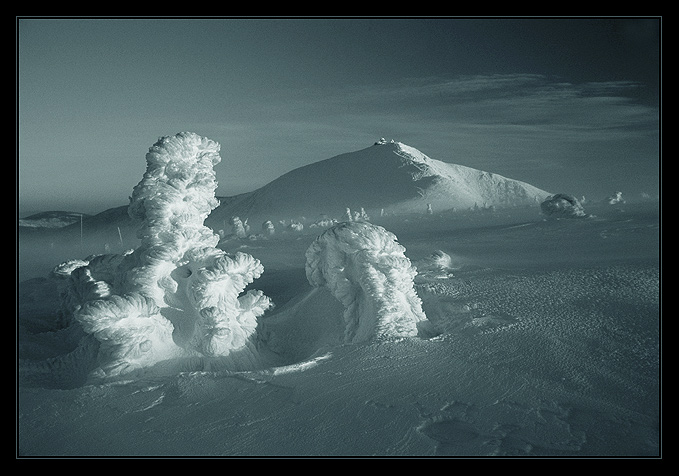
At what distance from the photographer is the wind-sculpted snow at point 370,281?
30.5 feet

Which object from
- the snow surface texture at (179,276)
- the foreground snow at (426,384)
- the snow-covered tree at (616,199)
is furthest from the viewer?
the snow-covered tree at (616,199)

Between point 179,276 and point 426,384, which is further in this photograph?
point 179,276

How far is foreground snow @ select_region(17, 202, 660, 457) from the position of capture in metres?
5.90

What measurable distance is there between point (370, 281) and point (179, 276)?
13.7ft

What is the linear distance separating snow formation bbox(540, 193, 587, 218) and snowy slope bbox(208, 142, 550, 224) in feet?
34.3

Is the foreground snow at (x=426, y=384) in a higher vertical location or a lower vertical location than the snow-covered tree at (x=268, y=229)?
lower

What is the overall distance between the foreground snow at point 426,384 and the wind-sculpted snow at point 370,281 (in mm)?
573

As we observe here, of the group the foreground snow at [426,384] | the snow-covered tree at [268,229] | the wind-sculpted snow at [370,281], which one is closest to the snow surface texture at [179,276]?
the foreground snow at [426,384]

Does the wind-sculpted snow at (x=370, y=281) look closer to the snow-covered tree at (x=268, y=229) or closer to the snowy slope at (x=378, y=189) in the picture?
the snow-covered tree at (x=268, y=229)

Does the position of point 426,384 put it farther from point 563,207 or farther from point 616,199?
point 563,207

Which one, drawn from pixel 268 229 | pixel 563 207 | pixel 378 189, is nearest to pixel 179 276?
pixel 563 207

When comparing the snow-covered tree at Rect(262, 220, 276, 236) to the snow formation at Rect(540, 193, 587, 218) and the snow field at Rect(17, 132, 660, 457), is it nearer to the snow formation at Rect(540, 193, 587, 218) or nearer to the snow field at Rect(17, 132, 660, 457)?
the snow field at Rect(17, 132, 660, 457)

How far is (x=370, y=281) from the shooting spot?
9.65 m

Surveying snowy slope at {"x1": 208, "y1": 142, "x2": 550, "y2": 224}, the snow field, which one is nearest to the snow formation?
the snow field
